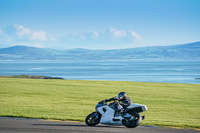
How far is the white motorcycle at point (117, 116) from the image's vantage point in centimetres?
1134

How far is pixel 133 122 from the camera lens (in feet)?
37.1

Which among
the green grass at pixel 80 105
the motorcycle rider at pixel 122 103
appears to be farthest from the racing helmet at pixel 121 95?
the green grass at pixel 80 105

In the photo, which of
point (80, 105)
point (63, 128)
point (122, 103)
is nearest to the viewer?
point (63, 128)

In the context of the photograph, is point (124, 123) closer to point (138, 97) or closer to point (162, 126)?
point (162, 126)

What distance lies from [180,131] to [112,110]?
8.31 ft

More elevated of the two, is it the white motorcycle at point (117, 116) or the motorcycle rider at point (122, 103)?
the motorcycle rider at point (122, 103)

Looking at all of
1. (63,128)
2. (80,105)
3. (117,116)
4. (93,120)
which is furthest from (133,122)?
(80,105)

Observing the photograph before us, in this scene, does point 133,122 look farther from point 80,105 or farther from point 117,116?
point 80,105

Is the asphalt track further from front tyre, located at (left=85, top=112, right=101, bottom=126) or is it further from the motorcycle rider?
the motorcycle rider

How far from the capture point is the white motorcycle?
11.3m

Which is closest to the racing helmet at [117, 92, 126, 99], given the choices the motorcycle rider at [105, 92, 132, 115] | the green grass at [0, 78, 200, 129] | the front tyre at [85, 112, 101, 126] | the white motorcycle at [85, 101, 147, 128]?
the motorcycle rider at [105, 92, 132, 115]

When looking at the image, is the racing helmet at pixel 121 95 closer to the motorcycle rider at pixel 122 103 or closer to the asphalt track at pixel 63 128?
the motorcycle rider at pixel 122 103

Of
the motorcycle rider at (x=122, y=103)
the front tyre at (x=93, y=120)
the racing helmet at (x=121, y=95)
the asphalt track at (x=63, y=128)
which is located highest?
the racing helmet at (x=121, y=95)

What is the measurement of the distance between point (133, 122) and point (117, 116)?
2.09 feet
